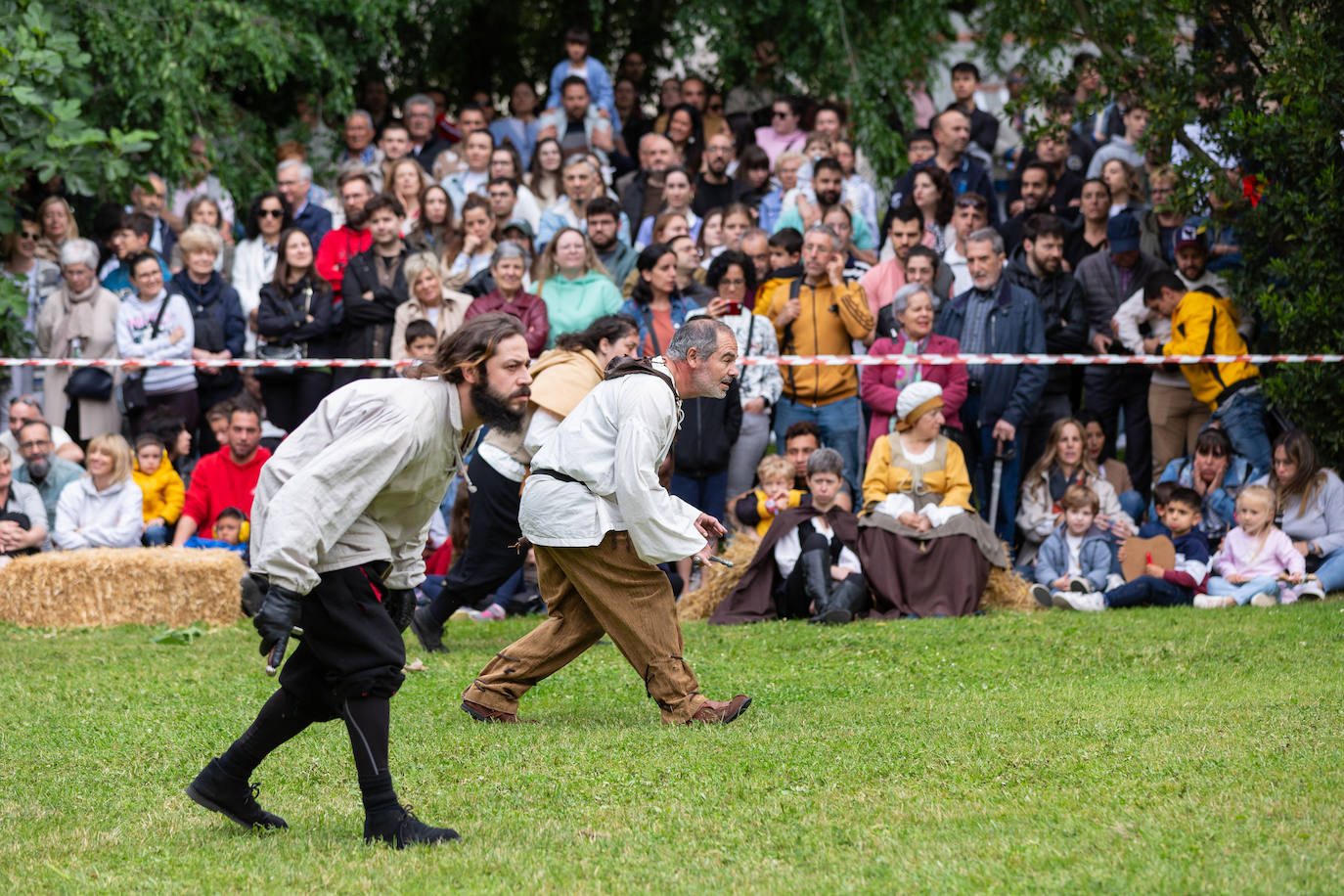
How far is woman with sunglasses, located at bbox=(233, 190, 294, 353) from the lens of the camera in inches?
536

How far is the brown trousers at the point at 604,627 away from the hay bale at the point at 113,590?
4.20 meters

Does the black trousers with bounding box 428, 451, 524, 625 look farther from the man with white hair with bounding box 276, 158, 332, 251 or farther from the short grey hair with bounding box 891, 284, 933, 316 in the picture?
the man with white hair with bounding box 276, 158, 332, 251

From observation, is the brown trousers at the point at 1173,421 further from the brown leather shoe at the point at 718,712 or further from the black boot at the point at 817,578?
the brown leather shoe at the point at 718,712

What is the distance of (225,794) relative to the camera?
5512 millimetres

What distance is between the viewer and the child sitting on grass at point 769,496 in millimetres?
11312

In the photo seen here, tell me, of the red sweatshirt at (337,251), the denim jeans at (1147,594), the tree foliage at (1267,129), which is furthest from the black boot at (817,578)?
the red sweatshirt at (337,251)

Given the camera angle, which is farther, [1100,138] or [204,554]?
[1100,138]

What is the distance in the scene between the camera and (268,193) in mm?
13750

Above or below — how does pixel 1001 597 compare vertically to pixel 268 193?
below

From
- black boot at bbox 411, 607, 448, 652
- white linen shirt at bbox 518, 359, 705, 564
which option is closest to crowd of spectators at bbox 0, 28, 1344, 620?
black boot at bbox 411, 607, 448, 652

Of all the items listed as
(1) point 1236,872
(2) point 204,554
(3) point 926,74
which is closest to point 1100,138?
(3) point 926,74

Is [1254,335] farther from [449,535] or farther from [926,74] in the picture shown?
[449,535]

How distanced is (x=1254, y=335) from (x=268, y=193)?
8.29 m

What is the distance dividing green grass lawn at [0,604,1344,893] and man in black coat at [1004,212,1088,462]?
120 inches
